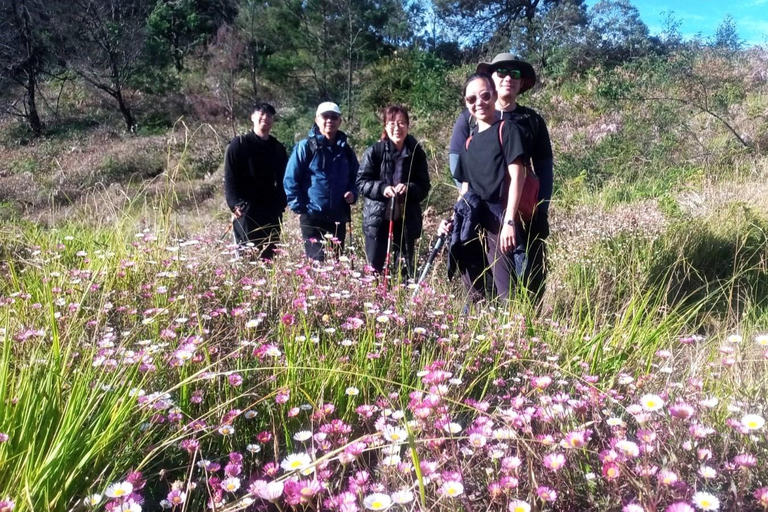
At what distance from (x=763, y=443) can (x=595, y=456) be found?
1.47 ft

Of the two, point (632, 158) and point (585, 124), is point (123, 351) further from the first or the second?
point (585, 124)

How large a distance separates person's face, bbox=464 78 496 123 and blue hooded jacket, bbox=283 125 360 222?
65.1 inches

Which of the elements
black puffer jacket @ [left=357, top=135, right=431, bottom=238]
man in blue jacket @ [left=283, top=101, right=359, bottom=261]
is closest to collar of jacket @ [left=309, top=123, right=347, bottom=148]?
man in blue jacket @ [left=283, top=101, right=359, bottom=261]

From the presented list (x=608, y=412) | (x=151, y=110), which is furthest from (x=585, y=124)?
(x=151, y=110)

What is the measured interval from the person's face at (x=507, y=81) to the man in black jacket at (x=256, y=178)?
6.90 ft

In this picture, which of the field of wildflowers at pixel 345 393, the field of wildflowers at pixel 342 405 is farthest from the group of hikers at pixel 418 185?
the field of wildflowers at pixel 342 405

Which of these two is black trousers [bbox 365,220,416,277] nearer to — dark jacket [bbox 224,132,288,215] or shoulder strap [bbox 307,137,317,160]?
shoulder strap [bbox 307,137,317,160]

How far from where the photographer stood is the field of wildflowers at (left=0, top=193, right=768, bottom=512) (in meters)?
1.35

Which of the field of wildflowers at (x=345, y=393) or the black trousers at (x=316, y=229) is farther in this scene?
the black trousers at (x=316, y=229)

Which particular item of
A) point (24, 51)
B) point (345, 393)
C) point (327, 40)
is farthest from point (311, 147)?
point (24, 51)

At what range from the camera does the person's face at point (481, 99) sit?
323 cm

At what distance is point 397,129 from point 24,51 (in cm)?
2914

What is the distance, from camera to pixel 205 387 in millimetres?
1916

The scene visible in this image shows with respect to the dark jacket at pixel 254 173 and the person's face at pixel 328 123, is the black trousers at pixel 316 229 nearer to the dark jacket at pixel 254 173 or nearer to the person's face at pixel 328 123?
the dark jacket at pixel 254 173
